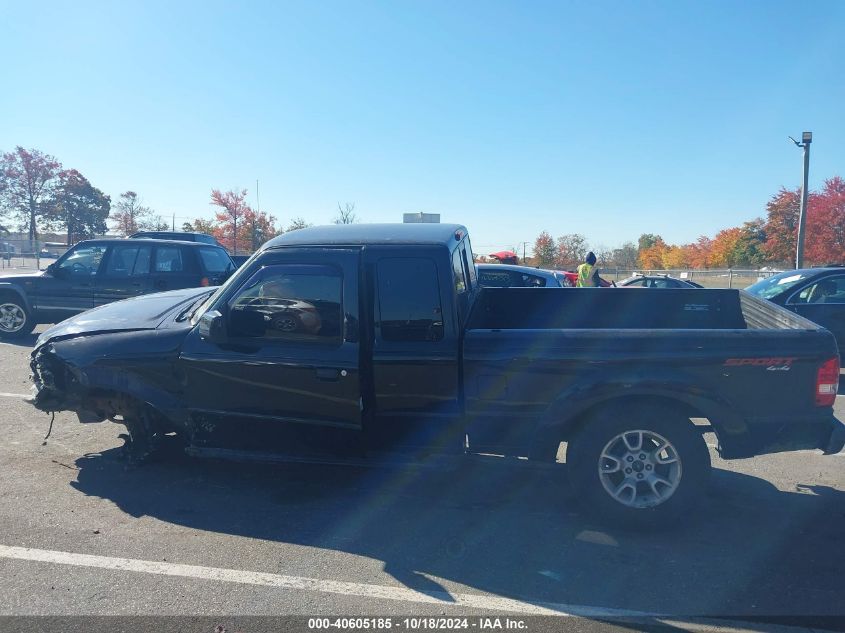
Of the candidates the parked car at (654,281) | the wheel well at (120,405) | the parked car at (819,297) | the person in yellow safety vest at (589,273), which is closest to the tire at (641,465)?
the wheel well at (120,405)

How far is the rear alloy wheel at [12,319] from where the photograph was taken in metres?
11.7

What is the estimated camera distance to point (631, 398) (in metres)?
4.29

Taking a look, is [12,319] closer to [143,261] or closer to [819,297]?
[143,261]

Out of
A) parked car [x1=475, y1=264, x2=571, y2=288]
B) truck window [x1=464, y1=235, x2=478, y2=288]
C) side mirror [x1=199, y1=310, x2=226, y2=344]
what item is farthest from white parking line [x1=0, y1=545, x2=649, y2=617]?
parked car [x1=475, y1=264, x2=571, y2=288]

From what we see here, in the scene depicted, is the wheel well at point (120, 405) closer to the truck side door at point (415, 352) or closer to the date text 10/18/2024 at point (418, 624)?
the truck side door at point (415, 352)

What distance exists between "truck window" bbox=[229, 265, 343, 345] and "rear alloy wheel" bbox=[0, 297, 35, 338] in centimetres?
901

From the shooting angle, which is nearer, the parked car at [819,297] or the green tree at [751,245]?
the parked car at [819,297]

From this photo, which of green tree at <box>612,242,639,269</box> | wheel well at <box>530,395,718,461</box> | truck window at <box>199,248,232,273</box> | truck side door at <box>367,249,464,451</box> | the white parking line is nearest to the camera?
the white parking line

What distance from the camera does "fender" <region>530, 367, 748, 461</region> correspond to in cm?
417

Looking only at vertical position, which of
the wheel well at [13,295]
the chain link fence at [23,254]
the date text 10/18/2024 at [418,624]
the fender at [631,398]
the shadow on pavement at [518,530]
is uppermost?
the chain link fence at [23,254]

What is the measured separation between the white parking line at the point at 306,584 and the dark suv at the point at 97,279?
796 cm

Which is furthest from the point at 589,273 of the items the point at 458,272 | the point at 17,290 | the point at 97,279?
the point at 17,290

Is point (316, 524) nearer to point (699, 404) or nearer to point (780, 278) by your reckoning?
point (699, 404)

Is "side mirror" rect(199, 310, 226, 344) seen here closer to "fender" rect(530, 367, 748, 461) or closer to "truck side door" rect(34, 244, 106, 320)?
"fender" rect(530, 367, 748, 461)
